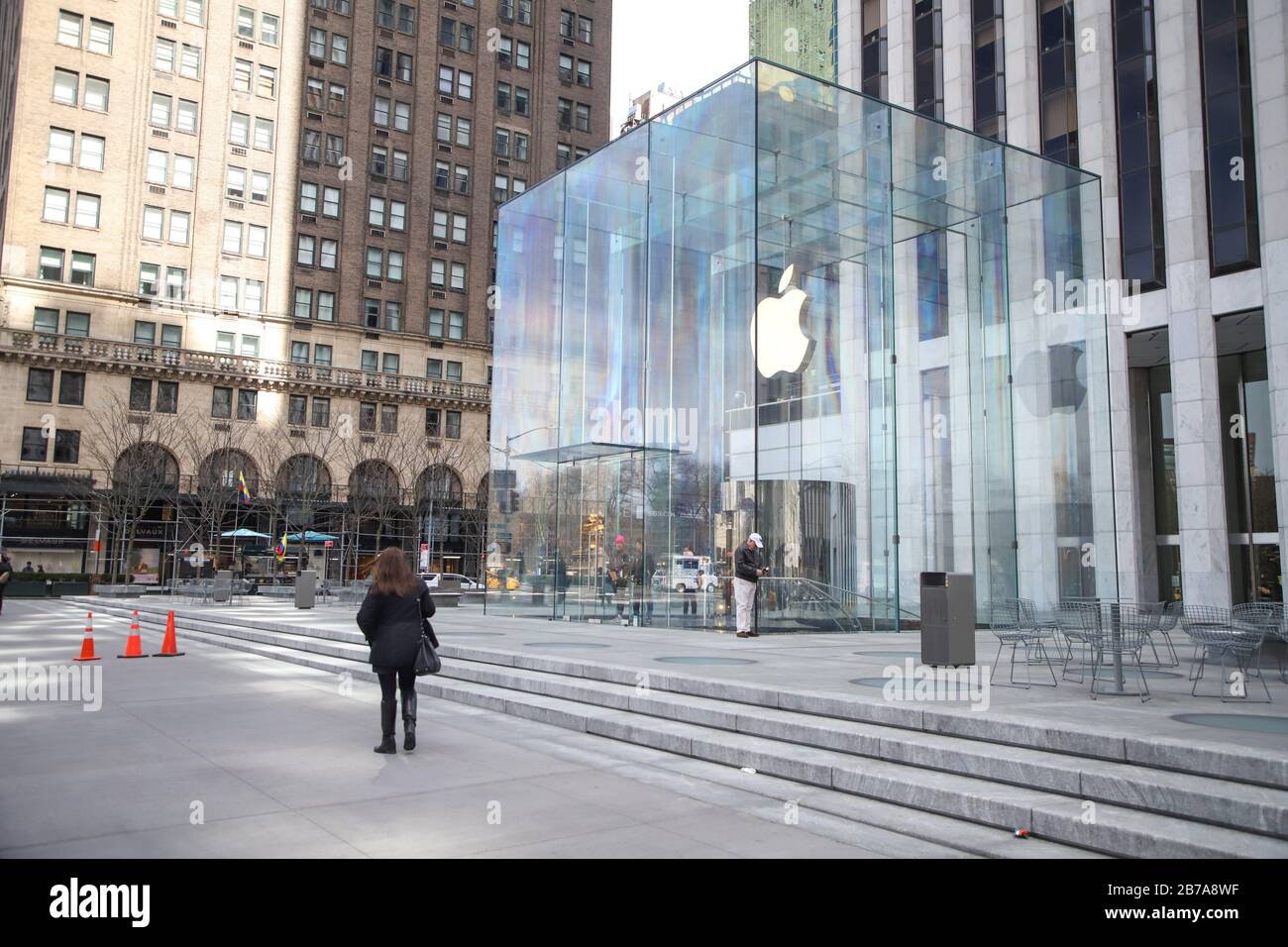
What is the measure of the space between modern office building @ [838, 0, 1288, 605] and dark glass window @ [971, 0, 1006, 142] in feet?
0.21

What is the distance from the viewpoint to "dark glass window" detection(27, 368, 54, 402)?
49.9 meters

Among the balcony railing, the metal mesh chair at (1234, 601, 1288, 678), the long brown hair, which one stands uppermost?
the balcony railing

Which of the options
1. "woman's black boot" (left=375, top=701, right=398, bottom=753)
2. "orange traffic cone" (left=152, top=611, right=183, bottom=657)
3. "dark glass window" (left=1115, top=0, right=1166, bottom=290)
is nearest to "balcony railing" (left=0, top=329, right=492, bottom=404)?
"dark glass window" (left=1115, top=0, right=1166, bottom=290)

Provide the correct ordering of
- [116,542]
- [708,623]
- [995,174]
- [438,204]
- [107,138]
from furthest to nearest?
1. [438,204]
2. [107,138]
3. [116,542]
4. [995,174]
5. [708,623]

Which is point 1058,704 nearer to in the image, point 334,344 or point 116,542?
point 116,542

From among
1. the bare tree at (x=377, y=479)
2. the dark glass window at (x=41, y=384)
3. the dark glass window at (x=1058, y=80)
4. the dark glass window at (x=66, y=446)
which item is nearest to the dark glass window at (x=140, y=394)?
the dark glass window at (x=66, y=446)

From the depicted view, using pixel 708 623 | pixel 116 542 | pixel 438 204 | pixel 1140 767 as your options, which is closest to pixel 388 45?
pixel 438 204

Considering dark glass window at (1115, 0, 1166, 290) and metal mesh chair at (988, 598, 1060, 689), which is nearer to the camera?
metal mesh chair at (988, 598, 1060, 689)

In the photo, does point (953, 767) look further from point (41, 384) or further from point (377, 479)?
point (41, 384)

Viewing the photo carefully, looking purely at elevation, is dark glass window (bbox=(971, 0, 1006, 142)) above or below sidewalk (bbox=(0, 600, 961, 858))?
above

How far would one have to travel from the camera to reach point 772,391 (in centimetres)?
2023

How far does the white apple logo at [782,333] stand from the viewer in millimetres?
20047

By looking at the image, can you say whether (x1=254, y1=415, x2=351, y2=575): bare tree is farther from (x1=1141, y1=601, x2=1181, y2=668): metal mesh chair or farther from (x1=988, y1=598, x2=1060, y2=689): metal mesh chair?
(x1=988, y1=598, x2=1060, y2=689): metal mesh chair

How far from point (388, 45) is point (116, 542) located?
124 feet
